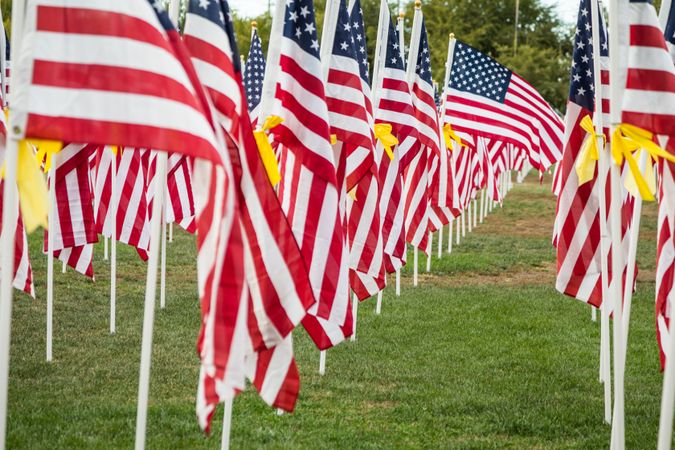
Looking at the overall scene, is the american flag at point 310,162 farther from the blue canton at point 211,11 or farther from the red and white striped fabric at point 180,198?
the red and white striped fabric at point 180,198

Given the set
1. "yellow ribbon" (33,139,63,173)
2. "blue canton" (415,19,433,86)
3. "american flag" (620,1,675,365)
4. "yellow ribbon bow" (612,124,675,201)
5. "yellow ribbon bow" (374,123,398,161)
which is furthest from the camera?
"blue canton" (415,19,433,86)

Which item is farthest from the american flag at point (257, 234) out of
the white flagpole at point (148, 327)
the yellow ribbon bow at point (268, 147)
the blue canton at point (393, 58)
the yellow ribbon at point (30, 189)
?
the blue canton at point (393, 58)

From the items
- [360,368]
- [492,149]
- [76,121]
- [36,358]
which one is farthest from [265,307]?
[492,149]

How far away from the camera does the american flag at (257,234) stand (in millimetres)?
5688

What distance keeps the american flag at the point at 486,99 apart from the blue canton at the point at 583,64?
5.12 metres

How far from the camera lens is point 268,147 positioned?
702 centimetres

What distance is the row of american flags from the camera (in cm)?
465

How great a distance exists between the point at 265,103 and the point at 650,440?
3.88m

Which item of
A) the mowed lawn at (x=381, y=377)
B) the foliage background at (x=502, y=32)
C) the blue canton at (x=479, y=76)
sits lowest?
the mowed lawn at (x=381, y=377)

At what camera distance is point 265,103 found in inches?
294

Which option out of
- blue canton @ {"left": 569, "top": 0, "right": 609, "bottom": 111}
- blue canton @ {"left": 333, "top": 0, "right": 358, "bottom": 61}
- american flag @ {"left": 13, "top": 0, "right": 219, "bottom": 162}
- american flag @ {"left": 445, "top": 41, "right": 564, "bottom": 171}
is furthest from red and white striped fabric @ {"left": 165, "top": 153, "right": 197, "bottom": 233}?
american flag @ {"left": 13, "top": 0, "right": 219, "bottom": 162}

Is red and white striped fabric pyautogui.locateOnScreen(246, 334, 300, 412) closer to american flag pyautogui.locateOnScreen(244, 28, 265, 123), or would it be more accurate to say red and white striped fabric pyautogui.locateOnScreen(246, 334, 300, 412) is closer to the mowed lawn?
the mowed lawn

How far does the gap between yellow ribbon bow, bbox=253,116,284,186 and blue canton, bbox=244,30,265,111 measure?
9008mm

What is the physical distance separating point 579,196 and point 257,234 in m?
4.01
